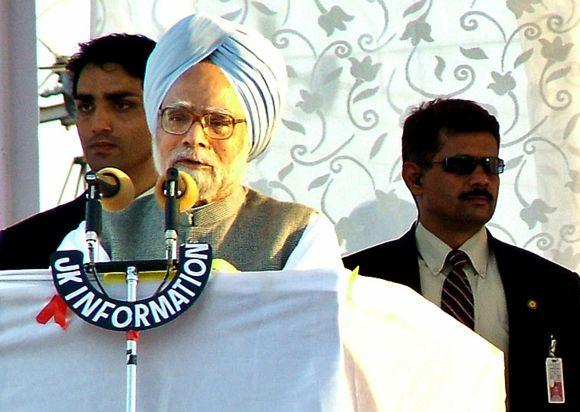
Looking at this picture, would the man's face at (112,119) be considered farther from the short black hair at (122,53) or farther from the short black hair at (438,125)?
the short black hair at (438,125)

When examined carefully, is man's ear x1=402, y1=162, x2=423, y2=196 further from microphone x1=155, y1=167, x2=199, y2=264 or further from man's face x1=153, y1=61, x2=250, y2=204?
microphone x1=155, y1=167, x2=199, y2=264

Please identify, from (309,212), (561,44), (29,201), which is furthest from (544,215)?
(309,212)

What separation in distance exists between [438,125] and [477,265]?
0.40 metres

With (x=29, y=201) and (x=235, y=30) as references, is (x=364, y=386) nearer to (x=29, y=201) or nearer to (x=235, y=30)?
(x=235, y=30)

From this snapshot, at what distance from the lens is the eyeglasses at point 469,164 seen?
11.9 feet

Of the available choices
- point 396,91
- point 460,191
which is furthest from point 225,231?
point 396,91

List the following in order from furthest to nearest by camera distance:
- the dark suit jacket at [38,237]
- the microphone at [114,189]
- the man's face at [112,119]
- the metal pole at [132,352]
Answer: the man's face at [112,119], the dark suit jacket at [38,237], the microphone at [114,189], the metal pole at [132,352]

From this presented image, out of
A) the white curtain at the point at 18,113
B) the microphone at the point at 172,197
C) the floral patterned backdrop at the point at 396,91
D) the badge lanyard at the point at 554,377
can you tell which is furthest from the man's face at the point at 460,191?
the microphone at the point at 172,197

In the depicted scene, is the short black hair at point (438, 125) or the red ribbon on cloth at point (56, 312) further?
the short black hair at point (438, 125)

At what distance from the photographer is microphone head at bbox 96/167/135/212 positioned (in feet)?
6.84

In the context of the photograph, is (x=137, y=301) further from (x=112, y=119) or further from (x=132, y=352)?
(x=112, y=119)

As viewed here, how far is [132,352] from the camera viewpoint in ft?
6.30

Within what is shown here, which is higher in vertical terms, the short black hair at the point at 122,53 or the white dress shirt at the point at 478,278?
the short black hair at the point at 122,53

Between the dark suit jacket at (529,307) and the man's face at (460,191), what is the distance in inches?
2.8
